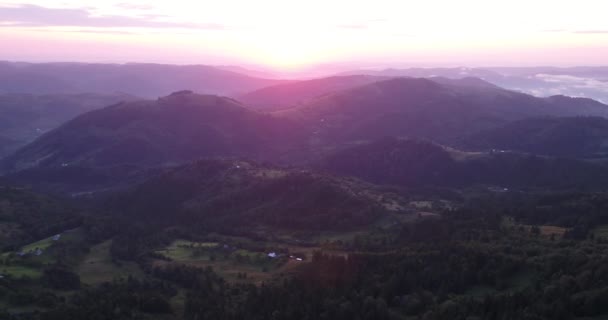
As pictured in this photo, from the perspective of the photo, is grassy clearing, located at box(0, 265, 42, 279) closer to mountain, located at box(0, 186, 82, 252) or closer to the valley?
the valley

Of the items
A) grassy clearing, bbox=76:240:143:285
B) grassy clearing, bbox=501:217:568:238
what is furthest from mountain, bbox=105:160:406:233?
grassy clearing, bbox=501:217:568:238

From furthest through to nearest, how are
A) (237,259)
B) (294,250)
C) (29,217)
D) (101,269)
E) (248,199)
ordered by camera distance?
(248,199), (29,217), (294,250), (237,259), (101,269)

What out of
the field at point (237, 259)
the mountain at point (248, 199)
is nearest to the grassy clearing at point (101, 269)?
the field at point (237, 259)

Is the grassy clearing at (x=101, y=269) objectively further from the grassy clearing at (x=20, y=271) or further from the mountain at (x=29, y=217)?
the mountain at (x=29, y=217)

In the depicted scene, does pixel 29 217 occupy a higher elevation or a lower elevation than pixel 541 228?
lower

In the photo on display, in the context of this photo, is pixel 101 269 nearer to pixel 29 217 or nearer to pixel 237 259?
pixel 237 259

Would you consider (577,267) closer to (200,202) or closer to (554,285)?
(554,285)

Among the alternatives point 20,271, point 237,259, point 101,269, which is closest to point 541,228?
point 237,259

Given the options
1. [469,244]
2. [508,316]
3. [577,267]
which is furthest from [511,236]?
[508,316]
